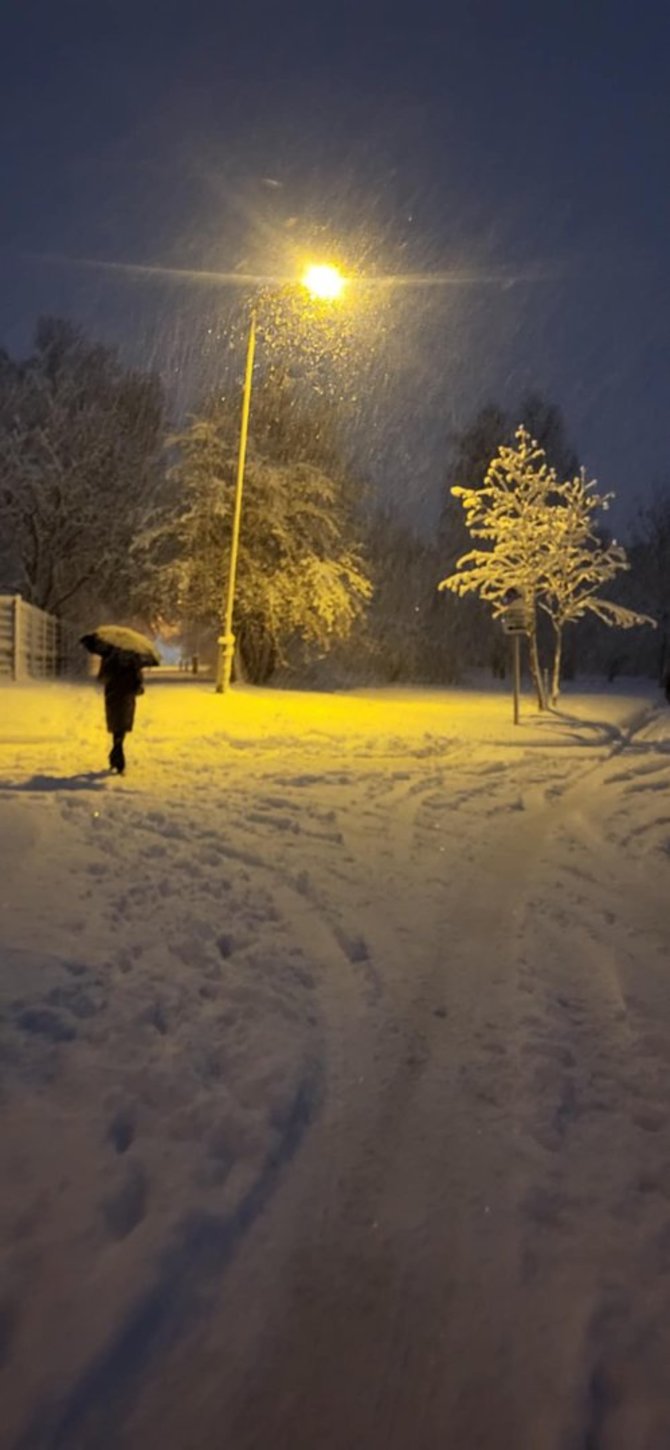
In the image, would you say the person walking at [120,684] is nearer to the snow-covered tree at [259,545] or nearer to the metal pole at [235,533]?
the metal pole at [235,533]

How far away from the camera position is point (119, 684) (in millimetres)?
10938

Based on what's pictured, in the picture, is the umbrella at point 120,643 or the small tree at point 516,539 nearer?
the umbrella at point 120,643

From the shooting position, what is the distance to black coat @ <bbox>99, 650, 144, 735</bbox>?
35.7ft

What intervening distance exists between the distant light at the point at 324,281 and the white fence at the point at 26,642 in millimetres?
9911

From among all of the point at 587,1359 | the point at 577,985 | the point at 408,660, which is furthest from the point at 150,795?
the point at 408,660

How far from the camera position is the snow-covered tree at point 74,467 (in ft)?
108

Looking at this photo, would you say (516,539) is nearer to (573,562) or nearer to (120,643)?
(573,562)

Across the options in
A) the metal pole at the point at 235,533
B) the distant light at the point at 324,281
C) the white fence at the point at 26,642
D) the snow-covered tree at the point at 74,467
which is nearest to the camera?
the distant light at the point at 324,281

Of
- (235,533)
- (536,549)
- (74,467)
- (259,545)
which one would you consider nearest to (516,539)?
(536,549)

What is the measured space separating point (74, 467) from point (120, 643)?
A: 24.2 m

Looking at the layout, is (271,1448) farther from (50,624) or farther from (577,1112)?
(50,624)

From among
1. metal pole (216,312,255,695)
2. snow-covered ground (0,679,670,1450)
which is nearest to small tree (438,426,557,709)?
metal pole (216,312,255,695)

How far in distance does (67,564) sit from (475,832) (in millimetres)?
28655

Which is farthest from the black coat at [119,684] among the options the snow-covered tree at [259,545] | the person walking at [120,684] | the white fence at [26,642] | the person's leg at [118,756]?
the snow-covered tree at [259,545]
